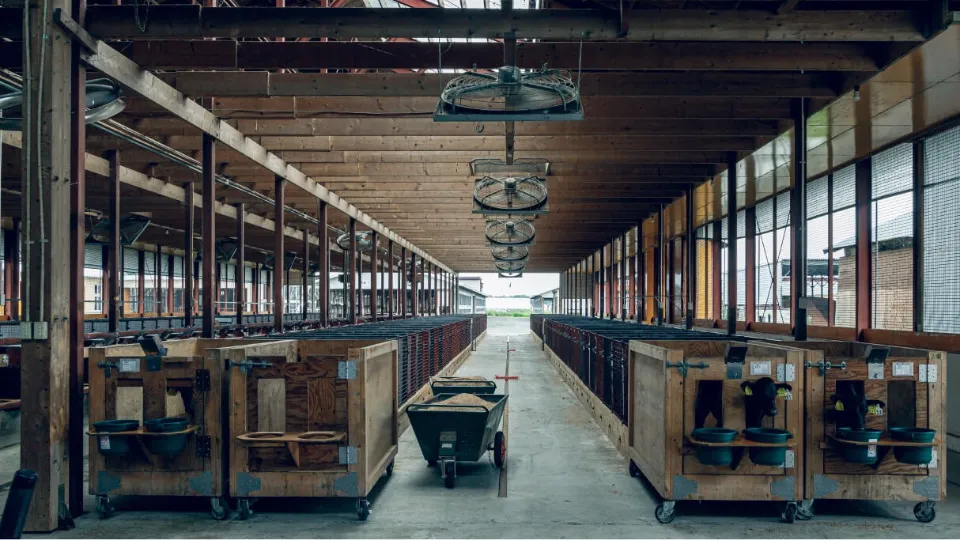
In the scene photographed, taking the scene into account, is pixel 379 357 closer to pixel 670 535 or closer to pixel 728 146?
pixel 670 535

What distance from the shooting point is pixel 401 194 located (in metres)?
16.0

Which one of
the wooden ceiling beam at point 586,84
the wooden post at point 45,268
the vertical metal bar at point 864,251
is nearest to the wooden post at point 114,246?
the wooden ceiling beam at point 586,84

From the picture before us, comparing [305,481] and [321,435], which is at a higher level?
[321,435]

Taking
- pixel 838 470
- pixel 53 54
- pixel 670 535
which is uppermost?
pixel 53 54

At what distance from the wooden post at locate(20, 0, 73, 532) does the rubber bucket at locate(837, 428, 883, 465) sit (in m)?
5.97

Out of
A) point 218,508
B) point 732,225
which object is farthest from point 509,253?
point 218,508

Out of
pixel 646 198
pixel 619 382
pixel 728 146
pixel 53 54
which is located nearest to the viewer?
pixel 53 54

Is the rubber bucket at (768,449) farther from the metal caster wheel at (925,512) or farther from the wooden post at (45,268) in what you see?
the wooden post at (45,268)

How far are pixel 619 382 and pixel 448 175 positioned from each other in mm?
6238

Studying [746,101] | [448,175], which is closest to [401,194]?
[448,175]

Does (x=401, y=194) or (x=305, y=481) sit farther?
(x=401, y=194)

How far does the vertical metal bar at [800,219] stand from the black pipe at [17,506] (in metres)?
8.06

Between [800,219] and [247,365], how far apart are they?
657 cm

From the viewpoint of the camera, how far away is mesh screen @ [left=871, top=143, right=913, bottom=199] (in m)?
9.67
